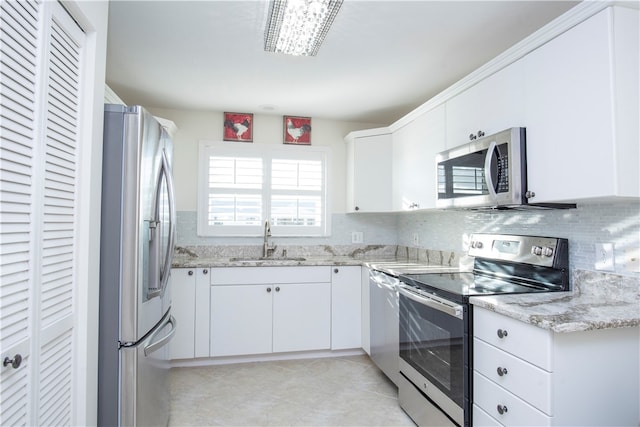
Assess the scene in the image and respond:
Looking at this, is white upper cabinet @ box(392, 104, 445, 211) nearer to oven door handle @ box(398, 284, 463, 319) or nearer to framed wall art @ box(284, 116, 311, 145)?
oven door handle @ box(398, 284, 463, 319)

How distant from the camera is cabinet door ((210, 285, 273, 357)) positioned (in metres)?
3.03

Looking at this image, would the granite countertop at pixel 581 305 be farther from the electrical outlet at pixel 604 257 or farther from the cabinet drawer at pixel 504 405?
the cabinet drawer at pixel 504 405

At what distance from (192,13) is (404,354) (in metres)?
2.39

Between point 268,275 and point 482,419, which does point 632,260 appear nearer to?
point 482,419

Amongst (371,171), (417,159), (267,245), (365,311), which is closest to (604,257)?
(417,159)

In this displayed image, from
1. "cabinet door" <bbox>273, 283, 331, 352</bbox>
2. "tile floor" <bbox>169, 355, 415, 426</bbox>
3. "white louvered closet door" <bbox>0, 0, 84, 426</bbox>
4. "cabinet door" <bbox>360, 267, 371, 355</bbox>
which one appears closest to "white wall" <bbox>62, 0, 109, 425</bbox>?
"white louvered closet door" <bbox>0, 0, 84, 426</bbox>

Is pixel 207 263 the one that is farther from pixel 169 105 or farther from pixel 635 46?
pixel 635 46

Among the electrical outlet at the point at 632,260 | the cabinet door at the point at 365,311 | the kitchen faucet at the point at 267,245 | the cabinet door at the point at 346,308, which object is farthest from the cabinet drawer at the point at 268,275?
the electrical outlet at the point at 632,260

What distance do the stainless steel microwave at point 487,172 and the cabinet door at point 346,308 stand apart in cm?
123

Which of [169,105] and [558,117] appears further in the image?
[169,105]

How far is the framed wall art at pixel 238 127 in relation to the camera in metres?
3.56

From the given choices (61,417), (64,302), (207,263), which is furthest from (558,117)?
(207,263)

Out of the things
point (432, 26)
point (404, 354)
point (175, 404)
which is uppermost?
point (432, 26)

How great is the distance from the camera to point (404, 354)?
232 cm
